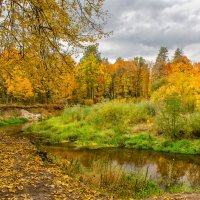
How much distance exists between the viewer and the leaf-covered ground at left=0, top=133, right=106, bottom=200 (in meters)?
7.48

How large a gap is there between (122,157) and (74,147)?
4.06 m

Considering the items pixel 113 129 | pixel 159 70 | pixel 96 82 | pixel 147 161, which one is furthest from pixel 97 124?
pixel 159 70

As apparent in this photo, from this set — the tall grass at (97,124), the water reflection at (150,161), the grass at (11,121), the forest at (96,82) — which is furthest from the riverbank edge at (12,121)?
the water reflection at (150,161)

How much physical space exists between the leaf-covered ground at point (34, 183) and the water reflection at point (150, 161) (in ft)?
14.0

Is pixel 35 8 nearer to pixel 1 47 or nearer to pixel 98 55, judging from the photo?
pixel 1 47

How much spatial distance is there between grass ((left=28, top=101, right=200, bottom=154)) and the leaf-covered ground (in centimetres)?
1033

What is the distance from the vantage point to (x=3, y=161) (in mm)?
10273

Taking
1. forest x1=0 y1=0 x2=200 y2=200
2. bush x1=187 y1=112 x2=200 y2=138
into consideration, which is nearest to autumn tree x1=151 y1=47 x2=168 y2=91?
forest x1=0 y1=0 x2=200 y2=200

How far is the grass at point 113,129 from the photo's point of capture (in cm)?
1977

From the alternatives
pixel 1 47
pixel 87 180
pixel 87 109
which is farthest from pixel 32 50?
pixel 87 109

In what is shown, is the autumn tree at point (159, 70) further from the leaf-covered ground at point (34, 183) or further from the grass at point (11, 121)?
the leaf-covered ground at point (34, 183)

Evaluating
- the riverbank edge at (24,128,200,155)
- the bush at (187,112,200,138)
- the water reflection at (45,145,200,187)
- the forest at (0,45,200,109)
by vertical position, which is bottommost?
the water reflection at (45,145,200,187)

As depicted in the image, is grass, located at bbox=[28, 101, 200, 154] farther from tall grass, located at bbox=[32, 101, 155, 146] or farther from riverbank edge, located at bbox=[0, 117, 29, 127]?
riverbank edge, located at bbox=[0, 117, 29, 127]

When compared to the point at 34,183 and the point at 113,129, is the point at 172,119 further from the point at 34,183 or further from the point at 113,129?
the point at 34,183
